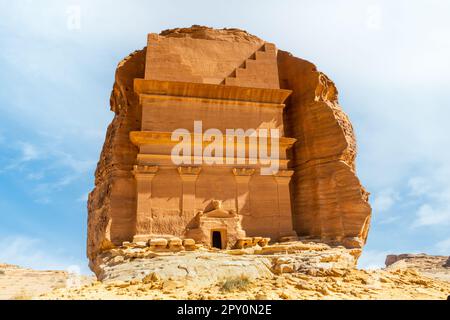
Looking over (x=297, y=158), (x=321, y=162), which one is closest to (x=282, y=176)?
(x=321, y=162)

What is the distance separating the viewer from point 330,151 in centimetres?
1772

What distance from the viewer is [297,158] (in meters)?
18.9

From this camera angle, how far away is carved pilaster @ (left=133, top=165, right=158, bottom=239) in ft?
49.3

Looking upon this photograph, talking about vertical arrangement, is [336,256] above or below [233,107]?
below

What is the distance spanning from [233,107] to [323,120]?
425cm

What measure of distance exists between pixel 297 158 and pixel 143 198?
Result: 7666mm

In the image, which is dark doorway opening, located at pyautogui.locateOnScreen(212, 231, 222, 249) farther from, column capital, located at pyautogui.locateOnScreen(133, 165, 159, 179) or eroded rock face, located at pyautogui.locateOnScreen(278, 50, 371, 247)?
eroded rock face, located at pyautogui.locateOnScreen(278, 50, 371, 247)

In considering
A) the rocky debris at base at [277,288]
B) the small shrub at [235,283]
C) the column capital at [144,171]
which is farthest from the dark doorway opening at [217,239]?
the small shrub at [235,283]

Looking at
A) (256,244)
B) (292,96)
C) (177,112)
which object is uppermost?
(292,96)

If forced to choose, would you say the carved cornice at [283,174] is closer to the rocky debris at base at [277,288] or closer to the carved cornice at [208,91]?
the carved cornice at [208,91]

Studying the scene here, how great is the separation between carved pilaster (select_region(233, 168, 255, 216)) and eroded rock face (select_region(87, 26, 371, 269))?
112 inches

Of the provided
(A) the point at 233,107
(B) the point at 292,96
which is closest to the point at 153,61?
(A) the point at 233,107

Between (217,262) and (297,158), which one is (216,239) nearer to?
(217,262)

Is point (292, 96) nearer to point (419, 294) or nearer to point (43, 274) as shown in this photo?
point (419, 294)
